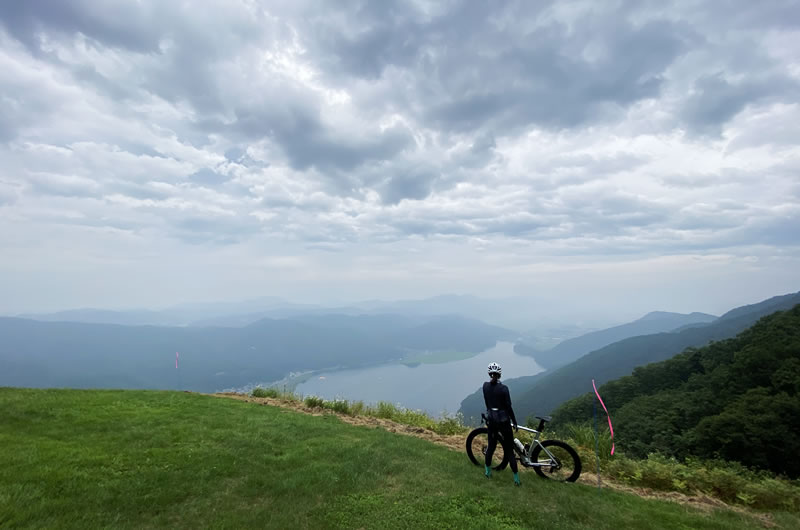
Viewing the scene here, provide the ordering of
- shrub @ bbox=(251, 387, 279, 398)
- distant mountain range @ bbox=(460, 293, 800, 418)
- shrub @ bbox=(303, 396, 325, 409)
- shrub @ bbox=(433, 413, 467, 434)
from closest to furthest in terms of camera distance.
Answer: shrub @ bbox=(433, 413, 467, 434), shrub @ bbox=(303, 396, 325, 409), shrub @ bbox=(251, 387, 279, 398), distant mountain range @ bbox=(460, 293, 800, 418)

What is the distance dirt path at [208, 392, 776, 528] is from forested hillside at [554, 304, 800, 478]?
7.89m

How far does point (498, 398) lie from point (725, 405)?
29.1 m

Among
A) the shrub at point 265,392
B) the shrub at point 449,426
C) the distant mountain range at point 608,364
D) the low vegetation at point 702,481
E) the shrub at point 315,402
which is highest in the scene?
the shrub at point 265,392

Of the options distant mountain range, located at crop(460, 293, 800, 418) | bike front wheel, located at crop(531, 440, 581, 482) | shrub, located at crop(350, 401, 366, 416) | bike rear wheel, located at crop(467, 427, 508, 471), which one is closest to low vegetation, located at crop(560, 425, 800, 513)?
bike front wheel, located at crop(531, 440, 581, 482)

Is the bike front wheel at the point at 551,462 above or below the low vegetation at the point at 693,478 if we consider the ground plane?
above

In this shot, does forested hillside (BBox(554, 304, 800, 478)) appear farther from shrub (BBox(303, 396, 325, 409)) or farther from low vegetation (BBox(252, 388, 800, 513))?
shrub (BBox(303, 396, 325, 409))

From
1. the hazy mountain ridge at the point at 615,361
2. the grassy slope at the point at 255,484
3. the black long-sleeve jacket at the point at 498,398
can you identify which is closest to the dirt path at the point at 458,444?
the grassy slope at the point at 255,484

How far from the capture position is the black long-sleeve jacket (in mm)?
8398

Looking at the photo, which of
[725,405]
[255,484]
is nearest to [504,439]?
[255,484]

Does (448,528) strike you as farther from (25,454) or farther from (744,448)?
(744,448)

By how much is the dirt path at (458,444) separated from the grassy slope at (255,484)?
0.62m

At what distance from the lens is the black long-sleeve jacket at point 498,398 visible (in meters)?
8.40

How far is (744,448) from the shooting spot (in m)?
19.8

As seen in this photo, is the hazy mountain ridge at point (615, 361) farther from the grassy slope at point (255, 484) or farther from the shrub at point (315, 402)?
the grassy slope at point (255, 484)
